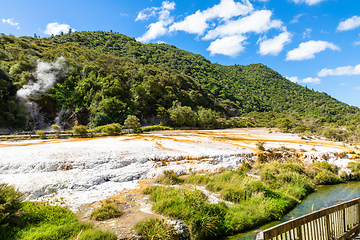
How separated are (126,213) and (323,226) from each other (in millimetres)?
6373

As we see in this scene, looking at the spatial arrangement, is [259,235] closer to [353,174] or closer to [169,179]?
[169,179]

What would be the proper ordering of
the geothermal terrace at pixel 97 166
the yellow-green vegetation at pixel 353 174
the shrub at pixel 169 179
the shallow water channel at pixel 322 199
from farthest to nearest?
1. the yellow-green vegetation at pixel 353 174
2. the shrub at pixel 169 179
3. the geothermal terrace at pixel 97 166
4. the shallow water channel at pixel 322 199

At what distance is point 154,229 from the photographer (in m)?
5.75

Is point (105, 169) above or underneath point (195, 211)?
above

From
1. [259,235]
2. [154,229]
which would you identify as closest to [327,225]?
[259,235]

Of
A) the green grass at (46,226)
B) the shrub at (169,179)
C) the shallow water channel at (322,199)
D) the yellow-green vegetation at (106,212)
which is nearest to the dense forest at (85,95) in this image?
the shrub at (169,179)

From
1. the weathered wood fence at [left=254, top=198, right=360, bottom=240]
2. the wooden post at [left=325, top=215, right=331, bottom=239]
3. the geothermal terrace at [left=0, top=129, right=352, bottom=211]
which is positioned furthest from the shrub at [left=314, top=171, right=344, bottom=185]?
the wooden post at [left=325, top=215, right=331, bottom=239]

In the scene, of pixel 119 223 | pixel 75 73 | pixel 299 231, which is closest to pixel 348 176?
pixel 299 231

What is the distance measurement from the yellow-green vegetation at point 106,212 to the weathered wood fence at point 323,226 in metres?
5.18

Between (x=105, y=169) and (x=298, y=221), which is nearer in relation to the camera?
(x=298, y=221)

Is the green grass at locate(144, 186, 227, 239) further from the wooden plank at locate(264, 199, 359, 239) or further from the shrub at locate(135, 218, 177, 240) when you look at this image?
the wooden plank at locate(264, 199, 359, 239)

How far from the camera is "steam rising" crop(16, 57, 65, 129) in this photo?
3772 centimetres

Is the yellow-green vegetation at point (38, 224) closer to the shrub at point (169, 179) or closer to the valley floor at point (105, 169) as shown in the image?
the valley floor at point (105, 169)

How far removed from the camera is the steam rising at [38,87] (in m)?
37.7
